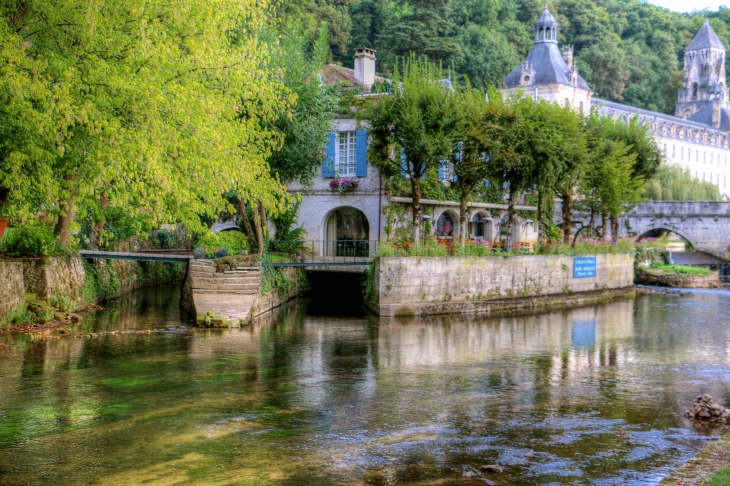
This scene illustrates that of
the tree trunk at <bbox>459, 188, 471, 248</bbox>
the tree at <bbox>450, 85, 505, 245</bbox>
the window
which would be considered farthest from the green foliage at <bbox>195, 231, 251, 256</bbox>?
the tree at <bbox>450, 85, 505, 245</bbox>

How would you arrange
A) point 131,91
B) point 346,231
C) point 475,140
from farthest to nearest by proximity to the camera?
point 346,231 → point 475,140 → point 131,91

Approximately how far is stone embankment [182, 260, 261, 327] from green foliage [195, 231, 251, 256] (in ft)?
9.17

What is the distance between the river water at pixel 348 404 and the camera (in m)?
11.7

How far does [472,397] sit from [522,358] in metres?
4.96

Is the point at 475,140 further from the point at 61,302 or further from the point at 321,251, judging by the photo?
the point at 61,302

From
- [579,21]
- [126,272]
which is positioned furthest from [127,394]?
[579,21]

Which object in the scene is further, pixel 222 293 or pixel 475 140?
pixel 475 140

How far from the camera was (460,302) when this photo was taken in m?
29.6

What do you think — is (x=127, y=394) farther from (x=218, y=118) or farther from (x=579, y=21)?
(x=579, y=21)

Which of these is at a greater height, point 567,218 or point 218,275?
point 567,218

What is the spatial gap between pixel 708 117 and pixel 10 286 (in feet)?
391

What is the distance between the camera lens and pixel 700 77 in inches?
4830

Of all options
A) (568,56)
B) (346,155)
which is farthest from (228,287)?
(568,56)

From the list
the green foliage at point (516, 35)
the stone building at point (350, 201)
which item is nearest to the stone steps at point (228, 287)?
the stone building at point (350, 201)
